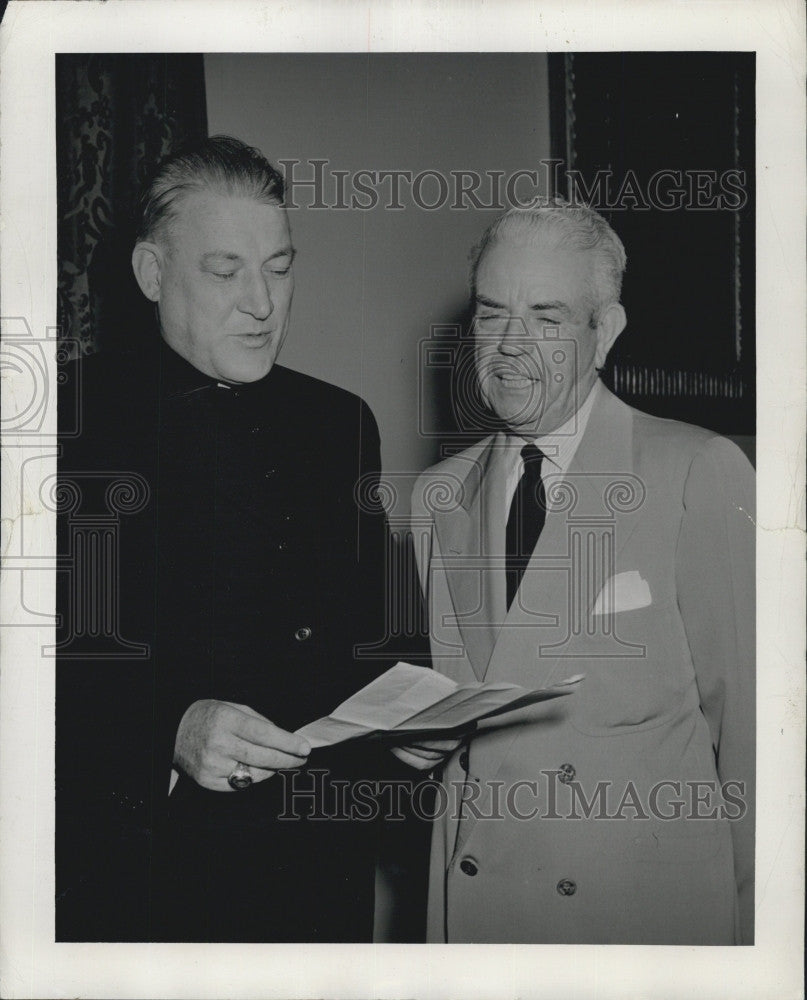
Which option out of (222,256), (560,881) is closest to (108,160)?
(222,256)

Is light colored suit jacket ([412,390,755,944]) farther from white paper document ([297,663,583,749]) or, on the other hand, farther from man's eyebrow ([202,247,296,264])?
man's eyebrow ([202,247,296,264])

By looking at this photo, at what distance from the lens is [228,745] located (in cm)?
205

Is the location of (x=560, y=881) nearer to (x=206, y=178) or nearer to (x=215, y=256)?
(x=215, y=256)

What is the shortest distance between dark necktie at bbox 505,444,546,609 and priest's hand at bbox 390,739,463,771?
0.35 meters

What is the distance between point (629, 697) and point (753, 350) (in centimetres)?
75

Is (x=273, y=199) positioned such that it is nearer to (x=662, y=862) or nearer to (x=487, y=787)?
(x=487, y=787)

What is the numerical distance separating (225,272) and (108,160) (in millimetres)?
340

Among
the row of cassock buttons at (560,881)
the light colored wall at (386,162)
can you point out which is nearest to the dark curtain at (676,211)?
the light colored wall at (386,162)

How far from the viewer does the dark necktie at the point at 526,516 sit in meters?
2.08

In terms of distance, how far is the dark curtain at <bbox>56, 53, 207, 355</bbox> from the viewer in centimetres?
209

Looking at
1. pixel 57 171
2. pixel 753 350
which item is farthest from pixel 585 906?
pixel 57 171

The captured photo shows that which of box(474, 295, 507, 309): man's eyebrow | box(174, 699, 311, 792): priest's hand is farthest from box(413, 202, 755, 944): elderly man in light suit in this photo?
box(174, 699, 311, 792): priest's hand

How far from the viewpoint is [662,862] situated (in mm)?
2074

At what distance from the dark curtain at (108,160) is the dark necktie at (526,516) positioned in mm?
831
